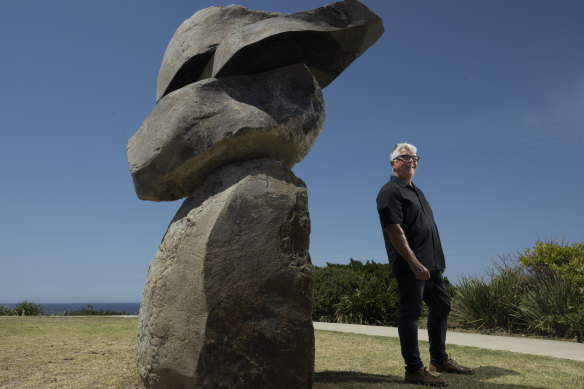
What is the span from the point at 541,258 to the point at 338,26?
8.56 meters

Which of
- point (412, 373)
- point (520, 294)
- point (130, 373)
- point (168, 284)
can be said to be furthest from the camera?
point (520, 294)

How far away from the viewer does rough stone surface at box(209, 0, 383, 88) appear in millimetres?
3941

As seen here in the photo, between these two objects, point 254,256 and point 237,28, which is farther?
point 237,28

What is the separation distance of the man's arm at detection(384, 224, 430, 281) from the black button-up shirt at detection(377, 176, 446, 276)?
0.07 m

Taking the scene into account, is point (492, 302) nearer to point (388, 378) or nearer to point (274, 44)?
point (388, 378)

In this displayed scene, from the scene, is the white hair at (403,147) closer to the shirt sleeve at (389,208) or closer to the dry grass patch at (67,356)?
the shirt sleeve at (389,208)

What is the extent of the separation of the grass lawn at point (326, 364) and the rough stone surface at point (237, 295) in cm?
84

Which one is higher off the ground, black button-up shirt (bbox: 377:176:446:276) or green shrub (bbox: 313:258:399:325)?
black button-up shirt (bbox: 377:176:446:276)

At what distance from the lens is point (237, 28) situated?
4262 millimetres

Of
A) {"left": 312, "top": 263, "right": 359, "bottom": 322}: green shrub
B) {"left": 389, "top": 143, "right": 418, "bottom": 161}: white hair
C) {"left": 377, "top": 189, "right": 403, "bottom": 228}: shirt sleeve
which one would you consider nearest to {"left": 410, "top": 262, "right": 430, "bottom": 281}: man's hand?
{"left": 377, "top": 189, "right": 403, "bottom": 228}: shirt sleeve

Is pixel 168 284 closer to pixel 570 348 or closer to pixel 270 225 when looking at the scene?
pixel 270 225

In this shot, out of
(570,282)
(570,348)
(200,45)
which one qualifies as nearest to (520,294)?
(570,282)

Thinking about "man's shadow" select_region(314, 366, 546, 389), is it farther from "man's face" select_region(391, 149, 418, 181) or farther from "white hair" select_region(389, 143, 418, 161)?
"white hair" select_region(389, 143, 418, 161)

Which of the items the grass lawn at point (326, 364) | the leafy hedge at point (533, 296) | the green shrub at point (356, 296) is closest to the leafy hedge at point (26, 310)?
the grass lawn at point (326, 364)
